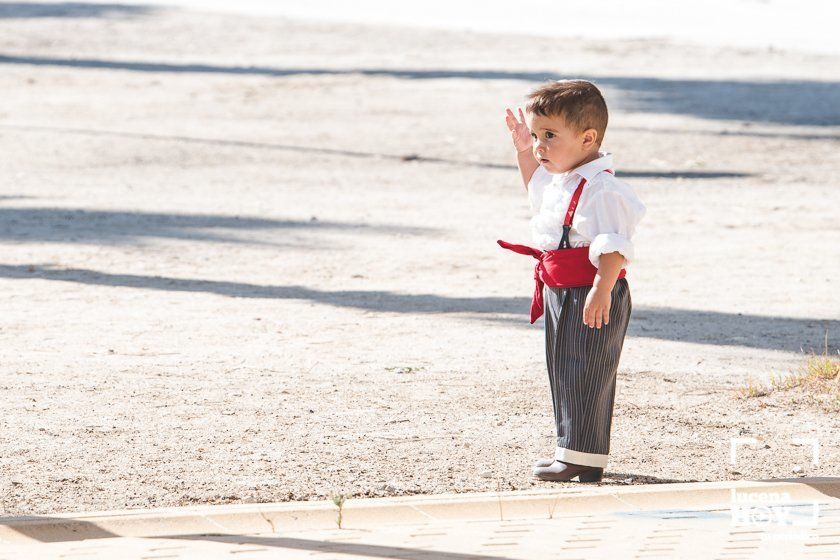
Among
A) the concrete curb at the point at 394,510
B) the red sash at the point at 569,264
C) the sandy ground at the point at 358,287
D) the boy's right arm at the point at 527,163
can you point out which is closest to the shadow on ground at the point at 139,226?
the sandy ground at the point at 358,287

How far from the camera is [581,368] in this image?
4.98 metres

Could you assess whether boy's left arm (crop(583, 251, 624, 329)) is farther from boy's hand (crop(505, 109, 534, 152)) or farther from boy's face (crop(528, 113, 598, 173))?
boy's hand (crop(505, 109, 534, 152))

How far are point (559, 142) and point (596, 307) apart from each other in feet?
1.90

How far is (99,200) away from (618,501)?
345 inches

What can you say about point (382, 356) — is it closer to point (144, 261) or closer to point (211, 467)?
point (211, 467)

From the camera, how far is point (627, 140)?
54.2 feet

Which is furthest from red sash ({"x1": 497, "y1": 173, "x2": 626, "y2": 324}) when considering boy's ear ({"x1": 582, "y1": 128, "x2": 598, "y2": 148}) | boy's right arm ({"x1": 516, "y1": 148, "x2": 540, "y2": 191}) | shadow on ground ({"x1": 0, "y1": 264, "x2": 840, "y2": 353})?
shadow on ground ({"x1": 0, "y1": 264, "x2": 840, "y2": 353})

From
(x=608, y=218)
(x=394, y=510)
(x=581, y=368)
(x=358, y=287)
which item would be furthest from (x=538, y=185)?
(x=358, y=287)

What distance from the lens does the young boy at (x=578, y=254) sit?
4.75 meters

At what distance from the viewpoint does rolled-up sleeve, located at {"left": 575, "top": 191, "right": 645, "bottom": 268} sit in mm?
4746

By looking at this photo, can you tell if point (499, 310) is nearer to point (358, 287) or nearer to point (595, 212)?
point (358, 287)

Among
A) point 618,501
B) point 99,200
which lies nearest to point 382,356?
point 618,501

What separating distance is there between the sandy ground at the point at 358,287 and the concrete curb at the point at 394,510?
33 cm

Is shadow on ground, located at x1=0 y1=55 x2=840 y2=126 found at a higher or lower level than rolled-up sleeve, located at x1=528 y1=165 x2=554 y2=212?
higher
